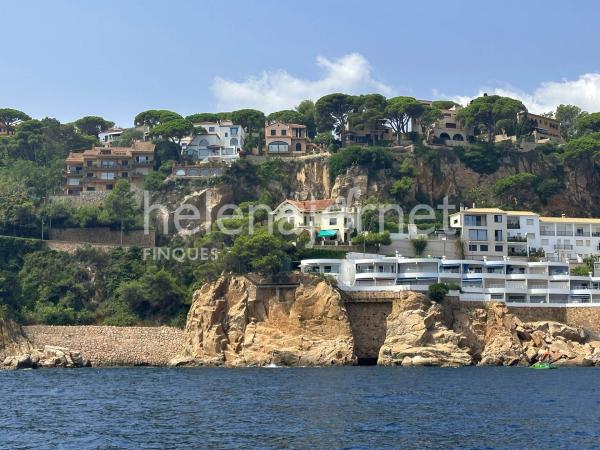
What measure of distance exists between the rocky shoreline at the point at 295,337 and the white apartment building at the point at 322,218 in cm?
1287

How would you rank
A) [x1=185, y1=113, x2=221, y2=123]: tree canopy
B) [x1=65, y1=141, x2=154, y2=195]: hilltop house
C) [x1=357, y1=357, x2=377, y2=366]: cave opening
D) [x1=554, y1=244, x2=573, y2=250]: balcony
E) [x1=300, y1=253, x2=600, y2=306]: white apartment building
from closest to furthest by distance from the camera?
[x1=357, y1=357, x2=377, y2=366]: cave opening
[x1=300, y1=253, x2=600, y2=306]: white apartment building
[x1=554, y1=244, x2=573, y2=250]: balcony
[x1=65, y1=141, x2=154, y2=195]: hilltop house
[x1=185, y1=113, x2=221, y2=123]: tree canopy

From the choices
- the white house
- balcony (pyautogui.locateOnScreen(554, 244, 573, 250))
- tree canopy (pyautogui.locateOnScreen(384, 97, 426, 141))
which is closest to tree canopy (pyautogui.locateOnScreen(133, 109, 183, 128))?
the white house

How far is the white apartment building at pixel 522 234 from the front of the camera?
8894 centimetres

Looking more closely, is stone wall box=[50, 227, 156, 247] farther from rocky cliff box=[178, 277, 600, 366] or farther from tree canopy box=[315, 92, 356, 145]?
tree canopy box=[315, 92, 356, 145]

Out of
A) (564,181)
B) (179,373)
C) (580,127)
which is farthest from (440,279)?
(580,127)

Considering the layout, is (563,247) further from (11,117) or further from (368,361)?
(11,117)

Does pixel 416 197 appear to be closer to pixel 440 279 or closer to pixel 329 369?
pixel 440 279

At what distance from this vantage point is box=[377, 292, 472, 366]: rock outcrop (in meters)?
72.4

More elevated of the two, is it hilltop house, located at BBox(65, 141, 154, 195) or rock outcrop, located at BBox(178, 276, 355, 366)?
hilltop house, located at BBox(65, 141, 154, 195)

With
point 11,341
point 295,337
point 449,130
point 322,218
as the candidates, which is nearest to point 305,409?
point 295,337

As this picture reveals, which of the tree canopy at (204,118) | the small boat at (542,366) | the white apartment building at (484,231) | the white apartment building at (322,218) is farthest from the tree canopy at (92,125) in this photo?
the small boat at (542,366)

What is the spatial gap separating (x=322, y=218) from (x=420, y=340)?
68.0ft

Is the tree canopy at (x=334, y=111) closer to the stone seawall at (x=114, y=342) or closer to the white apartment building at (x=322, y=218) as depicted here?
the white apartment building at (x=322, y=218)

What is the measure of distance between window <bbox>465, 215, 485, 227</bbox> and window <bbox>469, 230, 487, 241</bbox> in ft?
1.84
